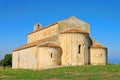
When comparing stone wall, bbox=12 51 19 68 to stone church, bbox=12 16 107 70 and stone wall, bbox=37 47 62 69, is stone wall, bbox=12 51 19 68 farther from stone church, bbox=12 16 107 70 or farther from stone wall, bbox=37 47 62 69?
stone wall, bbox=37 47 62 69

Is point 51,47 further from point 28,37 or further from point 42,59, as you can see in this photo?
point 28,37

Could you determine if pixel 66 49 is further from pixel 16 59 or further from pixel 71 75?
pixel 71 75

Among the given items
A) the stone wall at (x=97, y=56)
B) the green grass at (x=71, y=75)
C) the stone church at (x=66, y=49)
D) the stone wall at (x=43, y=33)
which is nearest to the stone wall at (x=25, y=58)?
the stone church at (x=66, y=49)

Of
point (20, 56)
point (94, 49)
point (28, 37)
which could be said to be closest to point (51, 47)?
point (94, 49)

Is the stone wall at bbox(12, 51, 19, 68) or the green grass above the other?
the stone wall at bbox(12, 51, 19, 68)

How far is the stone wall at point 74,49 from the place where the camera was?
147 ft

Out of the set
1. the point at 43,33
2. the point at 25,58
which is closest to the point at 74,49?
the point at 25,58

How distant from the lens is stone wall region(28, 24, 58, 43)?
4989cm

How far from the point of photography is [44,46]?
149ft

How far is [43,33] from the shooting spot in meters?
55.8

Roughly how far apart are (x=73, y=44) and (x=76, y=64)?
9.69ft

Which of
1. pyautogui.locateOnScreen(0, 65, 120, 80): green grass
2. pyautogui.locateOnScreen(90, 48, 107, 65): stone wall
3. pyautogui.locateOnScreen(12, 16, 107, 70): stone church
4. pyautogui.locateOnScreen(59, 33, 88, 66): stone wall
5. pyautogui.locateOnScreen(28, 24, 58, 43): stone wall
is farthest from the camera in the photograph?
pyautogui.locateOnScreen(28, 24, 58, 43): stone wall

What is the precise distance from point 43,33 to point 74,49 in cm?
1226

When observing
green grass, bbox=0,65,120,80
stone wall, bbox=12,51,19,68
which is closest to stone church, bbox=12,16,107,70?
stone wall, bbox=12,51,19,68
